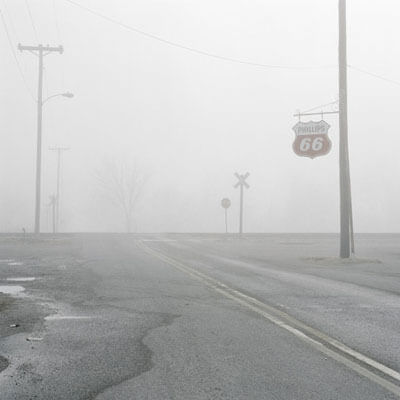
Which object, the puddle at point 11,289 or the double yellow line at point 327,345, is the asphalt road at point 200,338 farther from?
the puddle at point 11,289

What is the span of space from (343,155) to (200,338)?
1379 centimetres

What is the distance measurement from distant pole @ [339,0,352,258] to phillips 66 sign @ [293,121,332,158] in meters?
1.48

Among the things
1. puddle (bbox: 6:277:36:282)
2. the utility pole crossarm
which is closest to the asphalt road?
puddle (bbox: 6:277:36:282)

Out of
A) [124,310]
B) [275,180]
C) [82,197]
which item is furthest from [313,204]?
[124,310]

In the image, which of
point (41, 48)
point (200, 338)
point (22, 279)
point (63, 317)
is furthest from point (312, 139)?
point (41, 48)

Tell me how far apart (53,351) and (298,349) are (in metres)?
2.68

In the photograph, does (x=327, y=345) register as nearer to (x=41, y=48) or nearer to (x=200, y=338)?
(x=200, y=338)

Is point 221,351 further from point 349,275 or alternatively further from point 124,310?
point 349,275

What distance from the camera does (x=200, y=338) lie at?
6941mm

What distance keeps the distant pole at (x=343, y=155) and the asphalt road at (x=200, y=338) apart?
5935mm

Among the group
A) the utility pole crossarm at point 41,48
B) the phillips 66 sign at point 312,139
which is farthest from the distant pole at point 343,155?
the utility pole crossarm at point 41,48

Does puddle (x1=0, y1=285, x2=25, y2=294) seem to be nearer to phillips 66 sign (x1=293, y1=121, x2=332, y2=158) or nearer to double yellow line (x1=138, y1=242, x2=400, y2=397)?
double yellow line (x1=138, y1=242, x2=400, y2=397)

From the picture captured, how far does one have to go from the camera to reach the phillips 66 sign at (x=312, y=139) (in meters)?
21.2

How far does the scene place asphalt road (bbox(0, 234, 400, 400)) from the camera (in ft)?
16.5
